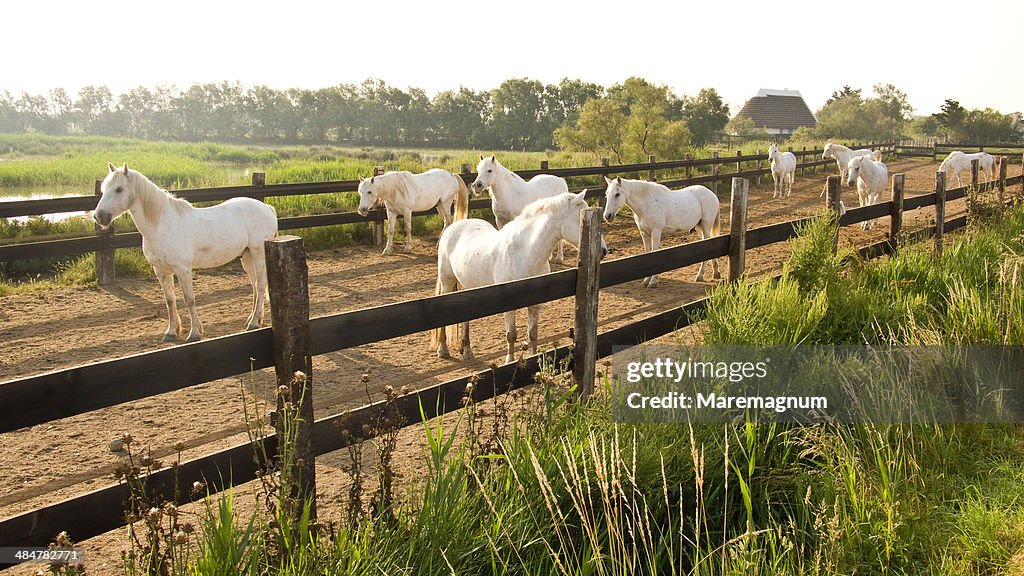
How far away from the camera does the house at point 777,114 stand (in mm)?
80938

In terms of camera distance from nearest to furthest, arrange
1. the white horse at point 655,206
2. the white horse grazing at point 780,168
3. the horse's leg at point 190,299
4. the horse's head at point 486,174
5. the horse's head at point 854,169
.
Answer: the horse's leg at point 190,299 → the white horse at point 655,206 → the horse's head at point 486,174 → the horse's head at point 854,169 → the white horse grazing at point 780,168

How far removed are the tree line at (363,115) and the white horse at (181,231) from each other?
53.0 meters

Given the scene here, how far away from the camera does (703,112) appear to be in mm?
58750

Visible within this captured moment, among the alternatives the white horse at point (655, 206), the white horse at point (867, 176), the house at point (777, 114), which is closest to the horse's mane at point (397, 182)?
the white horse at point (655, 206)

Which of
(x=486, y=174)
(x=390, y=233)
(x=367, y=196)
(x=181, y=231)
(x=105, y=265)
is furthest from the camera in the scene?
(x=390, y=233)

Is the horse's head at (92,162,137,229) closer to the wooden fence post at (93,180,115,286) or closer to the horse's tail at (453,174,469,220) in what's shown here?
the wooden fence post at (93,180,115,286)

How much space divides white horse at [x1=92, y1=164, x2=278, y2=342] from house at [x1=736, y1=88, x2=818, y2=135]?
8112 centimetres

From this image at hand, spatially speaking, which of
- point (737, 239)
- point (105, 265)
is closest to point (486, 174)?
point (105, 265)

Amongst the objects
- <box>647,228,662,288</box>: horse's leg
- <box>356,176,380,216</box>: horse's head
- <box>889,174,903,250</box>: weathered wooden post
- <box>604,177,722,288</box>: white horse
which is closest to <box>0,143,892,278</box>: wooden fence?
<box>356,176,380,216</box>: horse's head

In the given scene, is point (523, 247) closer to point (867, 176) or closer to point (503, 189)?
point (503, 189)

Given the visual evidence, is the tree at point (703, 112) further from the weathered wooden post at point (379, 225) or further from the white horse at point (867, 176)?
the weathered wooden post at point (379, 225)

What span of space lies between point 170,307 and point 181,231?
844 mm

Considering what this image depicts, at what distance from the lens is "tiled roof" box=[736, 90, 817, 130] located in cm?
8121

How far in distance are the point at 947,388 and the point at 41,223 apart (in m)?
13.6
